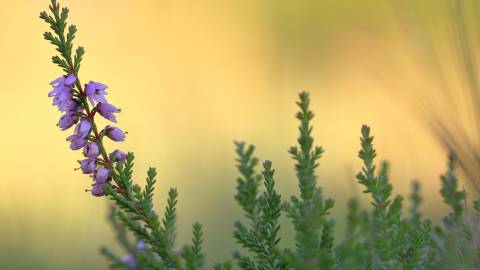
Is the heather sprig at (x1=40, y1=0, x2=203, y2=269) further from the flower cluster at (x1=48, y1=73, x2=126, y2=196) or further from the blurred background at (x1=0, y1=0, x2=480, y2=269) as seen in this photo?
the blurred background at (x1=0, y1=0, x2=480, y2=269)

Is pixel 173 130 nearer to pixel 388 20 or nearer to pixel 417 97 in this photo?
pixel 388 20

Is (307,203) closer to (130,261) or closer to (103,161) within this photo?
(130,261)

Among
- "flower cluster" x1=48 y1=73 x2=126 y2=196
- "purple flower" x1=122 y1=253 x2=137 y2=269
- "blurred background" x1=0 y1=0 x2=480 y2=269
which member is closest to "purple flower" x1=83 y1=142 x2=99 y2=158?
"flower cluster" x1=48 y1=73 x2=126 y2=196

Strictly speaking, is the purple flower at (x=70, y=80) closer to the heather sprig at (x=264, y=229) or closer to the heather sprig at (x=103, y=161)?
the heather sprig at (x=103, y=161)

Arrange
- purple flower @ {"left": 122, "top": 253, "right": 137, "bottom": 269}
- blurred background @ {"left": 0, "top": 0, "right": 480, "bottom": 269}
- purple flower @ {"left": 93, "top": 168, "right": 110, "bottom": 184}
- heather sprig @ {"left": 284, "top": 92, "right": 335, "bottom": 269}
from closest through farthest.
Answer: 1. heather sprig @ {"left": 284, "top": 92, "right": 335, "bottom": 269}
2. purple flower @ {"left": 122, "top": 253, "right": 137, "bottom": 269}
3. purple flower @ {"left": 93, "top": 168, "right": 110, "bottom": 184}
4. blurred background @ {"left": 0, "top": 0, "right": 480, "bottom": 269}

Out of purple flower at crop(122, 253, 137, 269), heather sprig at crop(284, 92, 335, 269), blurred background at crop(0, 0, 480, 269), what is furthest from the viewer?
blurred background at crop(0, 0, 480, 269)

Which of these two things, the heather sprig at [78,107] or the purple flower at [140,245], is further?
the heather sprig at [78,107]

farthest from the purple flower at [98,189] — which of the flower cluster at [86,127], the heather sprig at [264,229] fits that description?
the heather sprig at [264,229]
